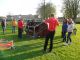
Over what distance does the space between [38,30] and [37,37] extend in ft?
2.50

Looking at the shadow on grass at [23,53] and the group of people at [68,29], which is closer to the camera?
the shadow on grass at [23,53]

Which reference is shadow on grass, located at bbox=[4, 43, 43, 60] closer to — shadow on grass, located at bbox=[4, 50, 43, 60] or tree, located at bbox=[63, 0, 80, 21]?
shadow on grass, located at bbox=[4, 50, 43, 60]

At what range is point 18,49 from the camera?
14898 millimetres

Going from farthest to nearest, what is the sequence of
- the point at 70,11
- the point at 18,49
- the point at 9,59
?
the point at 70,11 < the point at 18,49 < the point at 9,59

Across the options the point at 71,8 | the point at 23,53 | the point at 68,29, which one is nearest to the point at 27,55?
the point at 23,53

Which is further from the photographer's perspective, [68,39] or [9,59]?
[68,39]

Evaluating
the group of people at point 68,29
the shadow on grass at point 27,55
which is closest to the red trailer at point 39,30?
the group of people at point 68,29

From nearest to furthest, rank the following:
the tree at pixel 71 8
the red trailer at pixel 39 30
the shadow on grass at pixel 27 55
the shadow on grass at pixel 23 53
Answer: the shadow on grass at pixel 27 55 → the shadow on grass at pixel 23 53 → the red trailer at pixel 39 30 → the tree at pixel 71 8

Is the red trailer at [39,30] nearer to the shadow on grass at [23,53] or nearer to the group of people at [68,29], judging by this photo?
the group of people at [68,29]

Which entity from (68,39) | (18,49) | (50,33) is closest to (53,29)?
(50,33)

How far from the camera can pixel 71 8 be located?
71688 mm

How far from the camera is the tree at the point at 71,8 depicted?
70.2m

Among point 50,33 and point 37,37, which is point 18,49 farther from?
point 37,37

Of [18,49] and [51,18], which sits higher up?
[51,18]
